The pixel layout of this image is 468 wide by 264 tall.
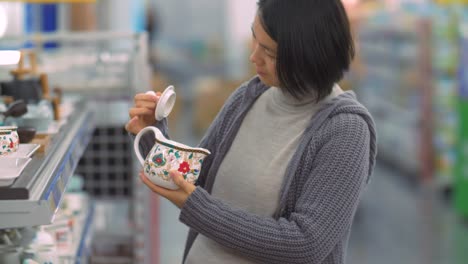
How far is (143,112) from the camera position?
215cm

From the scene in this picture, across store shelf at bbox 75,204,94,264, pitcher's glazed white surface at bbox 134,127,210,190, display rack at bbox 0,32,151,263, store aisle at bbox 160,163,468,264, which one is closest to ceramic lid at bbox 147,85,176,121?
pitcher's glazed white surface at bbox 134,127,210,190

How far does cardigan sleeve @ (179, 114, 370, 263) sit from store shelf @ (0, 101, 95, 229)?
13.1 inches

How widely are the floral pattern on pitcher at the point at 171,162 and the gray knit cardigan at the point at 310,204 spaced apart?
0.06 meters

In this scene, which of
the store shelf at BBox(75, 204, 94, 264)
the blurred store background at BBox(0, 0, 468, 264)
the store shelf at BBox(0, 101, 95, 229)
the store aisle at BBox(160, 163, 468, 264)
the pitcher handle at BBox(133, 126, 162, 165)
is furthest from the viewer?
the store aisle at BBox(160, 163, 468, 264)

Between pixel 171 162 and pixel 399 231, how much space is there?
508 centimetres

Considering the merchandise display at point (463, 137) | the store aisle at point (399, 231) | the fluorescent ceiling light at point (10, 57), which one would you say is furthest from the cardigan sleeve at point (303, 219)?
the merchandise display at point (463, 137)

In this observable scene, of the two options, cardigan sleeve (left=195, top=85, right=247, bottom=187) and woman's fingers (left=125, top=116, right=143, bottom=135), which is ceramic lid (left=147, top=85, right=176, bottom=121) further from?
cardigan sleeve (left=195, top=85, right=247, bottom=187)

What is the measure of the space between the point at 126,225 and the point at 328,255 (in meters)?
2.47

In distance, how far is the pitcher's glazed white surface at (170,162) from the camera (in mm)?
1969

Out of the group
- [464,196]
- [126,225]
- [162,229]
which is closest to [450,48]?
[464,196]

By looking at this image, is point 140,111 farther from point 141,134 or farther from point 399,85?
point 399,85

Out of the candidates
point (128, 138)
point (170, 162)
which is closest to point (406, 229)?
point (128, 138)

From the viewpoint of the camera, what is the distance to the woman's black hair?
198cm

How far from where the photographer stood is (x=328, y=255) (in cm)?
210
